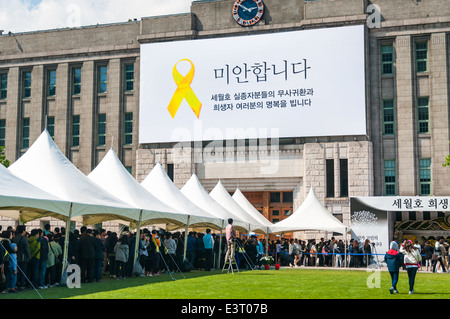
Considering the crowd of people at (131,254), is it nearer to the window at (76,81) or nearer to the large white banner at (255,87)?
the large white banner at (255,87)

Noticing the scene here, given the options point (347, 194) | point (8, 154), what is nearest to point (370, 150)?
point (347, 194)

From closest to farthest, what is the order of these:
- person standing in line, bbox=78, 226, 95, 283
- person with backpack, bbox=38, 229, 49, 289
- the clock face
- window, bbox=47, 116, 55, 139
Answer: person with backpack, bbox=38, 229, 49, 289, person standing in line, bbox=78, 226, 95, 283, the clock face, window, bbox=47, 116, 55, 139

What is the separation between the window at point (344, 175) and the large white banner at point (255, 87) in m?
1.92

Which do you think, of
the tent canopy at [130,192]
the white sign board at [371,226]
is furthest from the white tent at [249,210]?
the tent canopy at [130,192]

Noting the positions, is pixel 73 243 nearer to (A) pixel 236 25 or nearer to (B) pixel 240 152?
(B) pixel 240 152

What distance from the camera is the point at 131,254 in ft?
71.1

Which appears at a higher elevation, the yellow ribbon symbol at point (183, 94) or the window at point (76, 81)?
the window at point (76, 81)

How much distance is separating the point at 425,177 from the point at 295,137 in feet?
26.1

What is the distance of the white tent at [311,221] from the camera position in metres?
30.7

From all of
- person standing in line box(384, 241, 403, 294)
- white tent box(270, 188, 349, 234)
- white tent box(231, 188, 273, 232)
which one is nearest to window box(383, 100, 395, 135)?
white tent box(270, 188, 349, 234)

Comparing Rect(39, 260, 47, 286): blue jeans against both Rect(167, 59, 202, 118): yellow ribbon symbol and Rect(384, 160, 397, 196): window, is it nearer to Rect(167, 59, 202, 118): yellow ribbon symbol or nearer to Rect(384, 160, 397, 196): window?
Rect(167, 59, 202, 118): yellow ribbon symbol

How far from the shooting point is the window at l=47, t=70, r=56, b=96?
1740 inches

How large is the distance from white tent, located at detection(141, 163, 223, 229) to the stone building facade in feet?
43.0

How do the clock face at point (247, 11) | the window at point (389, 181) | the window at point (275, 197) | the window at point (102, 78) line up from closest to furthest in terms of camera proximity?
the window at point (389, 181) → the clock face at point (247, 11) → the window at point (275, 197) → the window at point (102, 78)
